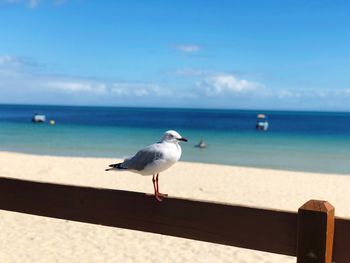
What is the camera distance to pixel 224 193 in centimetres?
1228

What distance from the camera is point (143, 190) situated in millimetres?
12102

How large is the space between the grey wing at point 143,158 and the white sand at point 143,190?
1631mm

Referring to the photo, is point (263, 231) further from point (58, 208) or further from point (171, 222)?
point (58, 208)

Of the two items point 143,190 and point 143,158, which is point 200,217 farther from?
point 143,190

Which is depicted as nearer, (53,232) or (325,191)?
(53,232)

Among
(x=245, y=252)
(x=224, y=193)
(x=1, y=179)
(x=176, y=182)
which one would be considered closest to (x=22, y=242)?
(x=245, y=252)

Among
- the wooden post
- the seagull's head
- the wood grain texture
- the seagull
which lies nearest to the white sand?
the seagull's head

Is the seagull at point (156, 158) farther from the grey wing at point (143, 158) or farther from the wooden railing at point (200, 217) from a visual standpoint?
→ the wooden railing at point (200, 217)

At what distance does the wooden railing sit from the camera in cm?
158

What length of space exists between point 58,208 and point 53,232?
5713mm

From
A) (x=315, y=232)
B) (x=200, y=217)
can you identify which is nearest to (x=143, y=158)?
(x=200, y=217)

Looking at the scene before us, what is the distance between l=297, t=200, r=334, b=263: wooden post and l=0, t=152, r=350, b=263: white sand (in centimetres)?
245

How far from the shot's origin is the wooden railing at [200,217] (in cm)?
158

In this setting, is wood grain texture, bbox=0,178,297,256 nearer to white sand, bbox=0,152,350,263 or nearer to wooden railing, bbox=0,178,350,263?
wooden railing, bbox=0,178,350,263
